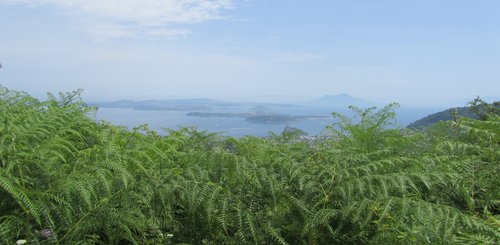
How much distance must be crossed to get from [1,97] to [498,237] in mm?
4331

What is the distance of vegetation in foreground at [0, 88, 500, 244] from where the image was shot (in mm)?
2270

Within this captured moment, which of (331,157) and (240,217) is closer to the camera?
(240,217)

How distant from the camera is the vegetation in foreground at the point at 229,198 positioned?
227 centimetres

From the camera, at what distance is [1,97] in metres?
4.29

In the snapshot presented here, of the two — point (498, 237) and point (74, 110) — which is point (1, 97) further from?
point (498, 237)

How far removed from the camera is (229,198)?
2.56 m

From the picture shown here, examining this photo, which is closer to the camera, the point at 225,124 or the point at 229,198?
the point at 229,198

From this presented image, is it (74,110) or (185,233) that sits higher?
(74,110)

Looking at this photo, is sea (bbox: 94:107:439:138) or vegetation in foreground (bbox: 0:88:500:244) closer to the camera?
vegetation in foreground (bbox: 0:88:500:244)

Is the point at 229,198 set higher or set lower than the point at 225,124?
higher

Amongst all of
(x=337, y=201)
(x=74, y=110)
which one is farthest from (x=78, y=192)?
(x=74, y=110)

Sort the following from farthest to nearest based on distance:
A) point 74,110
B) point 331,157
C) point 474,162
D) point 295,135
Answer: point 295,135, point 74,110, point 474,162, point 331,157

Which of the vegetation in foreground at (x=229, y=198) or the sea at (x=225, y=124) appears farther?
the sea at (x=225, y=124)

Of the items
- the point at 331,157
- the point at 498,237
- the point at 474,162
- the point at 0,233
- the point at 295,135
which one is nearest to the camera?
the point at 0,233
